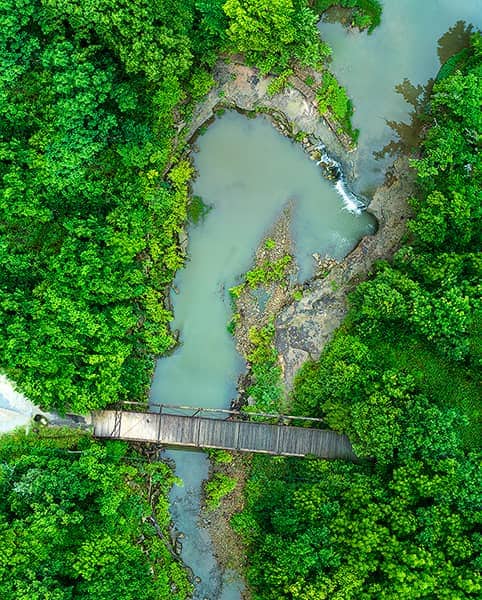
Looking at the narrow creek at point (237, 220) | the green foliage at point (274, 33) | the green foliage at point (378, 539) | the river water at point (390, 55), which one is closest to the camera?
the green foliage at point (378, 539)

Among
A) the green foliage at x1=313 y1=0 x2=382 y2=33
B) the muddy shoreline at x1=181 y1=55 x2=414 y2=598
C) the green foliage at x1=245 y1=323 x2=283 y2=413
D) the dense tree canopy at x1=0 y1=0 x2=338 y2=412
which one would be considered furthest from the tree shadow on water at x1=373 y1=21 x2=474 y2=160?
the green foliage at x1=245 y1=323 x2=283 y2=413

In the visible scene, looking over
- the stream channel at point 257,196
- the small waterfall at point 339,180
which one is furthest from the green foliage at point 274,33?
the small waterfall at point 339,180

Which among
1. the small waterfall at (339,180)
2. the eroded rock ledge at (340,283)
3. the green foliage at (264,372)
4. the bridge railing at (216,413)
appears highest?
the small waterfall at (339,180)

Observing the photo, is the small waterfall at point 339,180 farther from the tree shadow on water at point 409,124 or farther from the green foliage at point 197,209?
the green foliage at point 197,209

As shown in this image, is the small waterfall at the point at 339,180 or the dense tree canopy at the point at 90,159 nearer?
the dense tree canopy at the point at 90,159

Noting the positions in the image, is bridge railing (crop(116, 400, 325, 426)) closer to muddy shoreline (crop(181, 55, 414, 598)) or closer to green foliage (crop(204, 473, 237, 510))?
muddy shoreline (crop(181, 55, 414, 598))

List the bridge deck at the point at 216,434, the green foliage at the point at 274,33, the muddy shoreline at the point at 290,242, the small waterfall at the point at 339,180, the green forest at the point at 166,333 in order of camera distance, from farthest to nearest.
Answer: the small waterfall at the point at 339,180, the muddy shoreline at the point at 290,242, the bridge deck at the point at 216,434, the green foliage at the point at 274,33, the green forest at the point at 166,333
